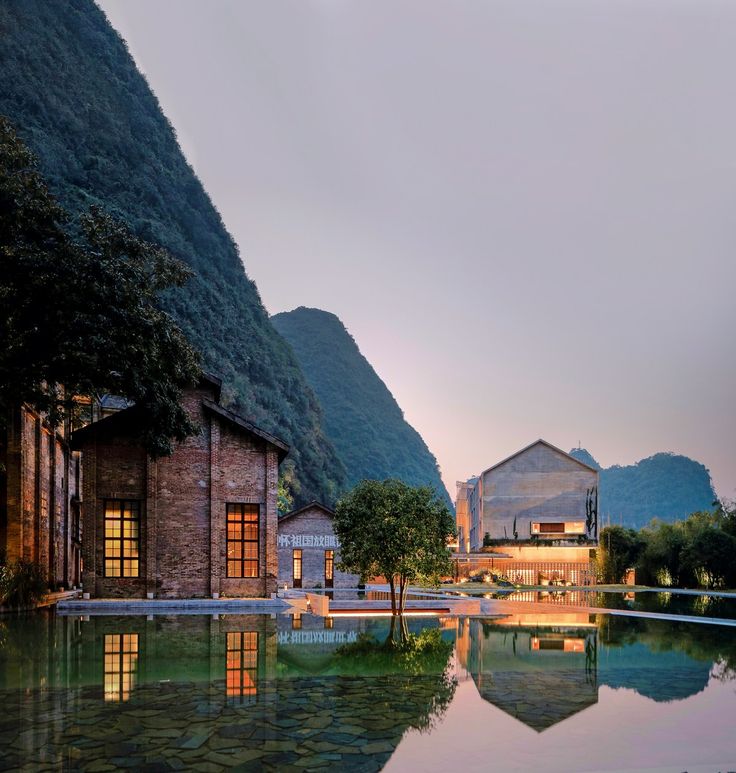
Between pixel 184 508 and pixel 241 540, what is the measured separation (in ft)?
8.46

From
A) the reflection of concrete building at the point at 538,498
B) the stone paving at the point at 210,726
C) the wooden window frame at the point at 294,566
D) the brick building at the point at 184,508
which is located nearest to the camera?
the stone paving at the point at 210,726

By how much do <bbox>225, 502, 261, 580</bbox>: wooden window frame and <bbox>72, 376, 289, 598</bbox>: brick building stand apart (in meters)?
0.04

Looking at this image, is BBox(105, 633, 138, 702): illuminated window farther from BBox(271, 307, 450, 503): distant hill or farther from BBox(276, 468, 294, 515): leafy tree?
BBox(271, 307, 450, 503): distant hill

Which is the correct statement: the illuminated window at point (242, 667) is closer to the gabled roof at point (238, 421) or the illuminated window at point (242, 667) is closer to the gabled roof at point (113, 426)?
the gabled roof at point (238, 421)

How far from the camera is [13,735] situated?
7.95 m

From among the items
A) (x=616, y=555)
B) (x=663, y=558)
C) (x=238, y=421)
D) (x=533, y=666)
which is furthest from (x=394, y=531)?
(x=616, y=555)

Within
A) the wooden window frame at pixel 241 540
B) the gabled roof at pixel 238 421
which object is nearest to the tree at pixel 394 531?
the wooden window frame at pixel 241 540

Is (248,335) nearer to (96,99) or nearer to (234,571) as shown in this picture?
(96,99)

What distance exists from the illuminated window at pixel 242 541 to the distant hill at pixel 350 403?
12401 centimetres

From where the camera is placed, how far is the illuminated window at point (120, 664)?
10.4 meters

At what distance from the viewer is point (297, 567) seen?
41.7 m

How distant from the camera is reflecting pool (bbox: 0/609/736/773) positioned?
7.39 m

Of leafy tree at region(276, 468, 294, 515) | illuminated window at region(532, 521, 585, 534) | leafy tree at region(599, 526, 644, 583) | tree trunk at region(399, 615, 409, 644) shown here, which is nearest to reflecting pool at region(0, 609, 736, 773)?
tree trunk at region(399, 615, 409, 644)

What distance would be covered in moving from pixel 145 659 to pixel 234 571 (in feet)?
45.7
